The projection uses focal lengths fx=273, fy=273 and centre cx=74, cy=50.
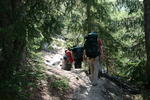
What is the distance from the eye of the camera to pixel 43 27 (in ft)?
24.8

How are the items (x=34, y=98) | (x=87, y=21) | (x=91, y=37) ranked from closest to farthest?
(x=34, y=98) < (x=91, y=37) < (x=87, y=21)

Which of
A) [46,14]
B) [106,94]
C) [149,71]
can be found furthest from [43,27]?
[149,71]

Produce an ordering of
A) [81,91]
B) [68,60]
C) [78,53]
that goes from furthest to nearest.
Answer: [78,53] → [68,60] → [81,91]

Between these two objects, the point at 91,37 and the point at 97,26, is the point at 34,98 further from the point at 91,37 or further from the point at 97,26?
the point at 97,26

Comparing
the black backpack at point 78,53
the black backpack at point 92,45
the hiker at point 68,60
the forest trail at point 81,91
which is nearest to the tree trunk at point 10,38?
the forest trail at point 81,91

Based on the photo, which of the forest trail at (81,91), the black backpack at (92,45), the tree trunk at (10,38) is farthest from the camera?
the black backpack at (92,45)

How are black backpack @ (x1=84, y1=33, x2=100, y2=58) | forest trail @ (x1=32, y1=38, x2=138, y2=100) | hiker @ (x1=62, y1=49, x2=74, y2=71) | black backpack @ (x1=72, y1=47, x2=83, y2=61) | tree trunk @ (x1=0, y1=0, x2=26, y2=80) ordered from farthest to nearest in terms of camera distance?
black backpack @ (x1=72, y1=47, x2=83, y2=61) → hiker @ (x1=62, y1=49, x2=74, y2=71) → black backpack @ (x1=84, y1=33, x2=100, y2=58) → forest trail @ (x1=32, y1=38, x2=138, y2=100) → tree trunk @ (x1=0, y1=0, x2=26, y2=80)

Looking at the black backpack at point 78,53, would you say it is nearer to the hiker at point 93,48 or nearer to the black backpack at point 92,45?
the hiker at point 93,48

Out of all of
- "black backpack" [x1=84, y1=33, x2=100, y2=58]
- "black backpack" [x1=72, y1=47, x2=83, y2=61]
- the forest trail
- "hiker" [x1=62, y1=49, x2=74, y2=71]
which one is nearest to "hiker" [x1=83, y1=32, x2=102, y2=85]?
"black backpack" [x1=84, y1=33, x2=100, y2=58]

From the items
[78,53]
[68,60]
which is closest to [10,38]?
[68,60]

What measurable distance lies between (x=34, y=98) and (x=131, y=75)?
6.92 metres

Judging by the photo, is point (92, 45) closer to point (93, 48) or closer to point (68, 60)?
point (93, 48)

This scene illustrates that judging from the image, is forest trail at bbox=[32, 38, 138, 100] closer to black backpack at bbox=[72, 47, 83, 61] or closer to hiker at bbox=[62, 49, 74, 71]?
hiker at bbox=[62, 49, 74, 71]

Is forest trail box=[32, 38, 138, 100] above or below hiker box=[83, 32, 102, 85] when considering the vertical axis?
below
